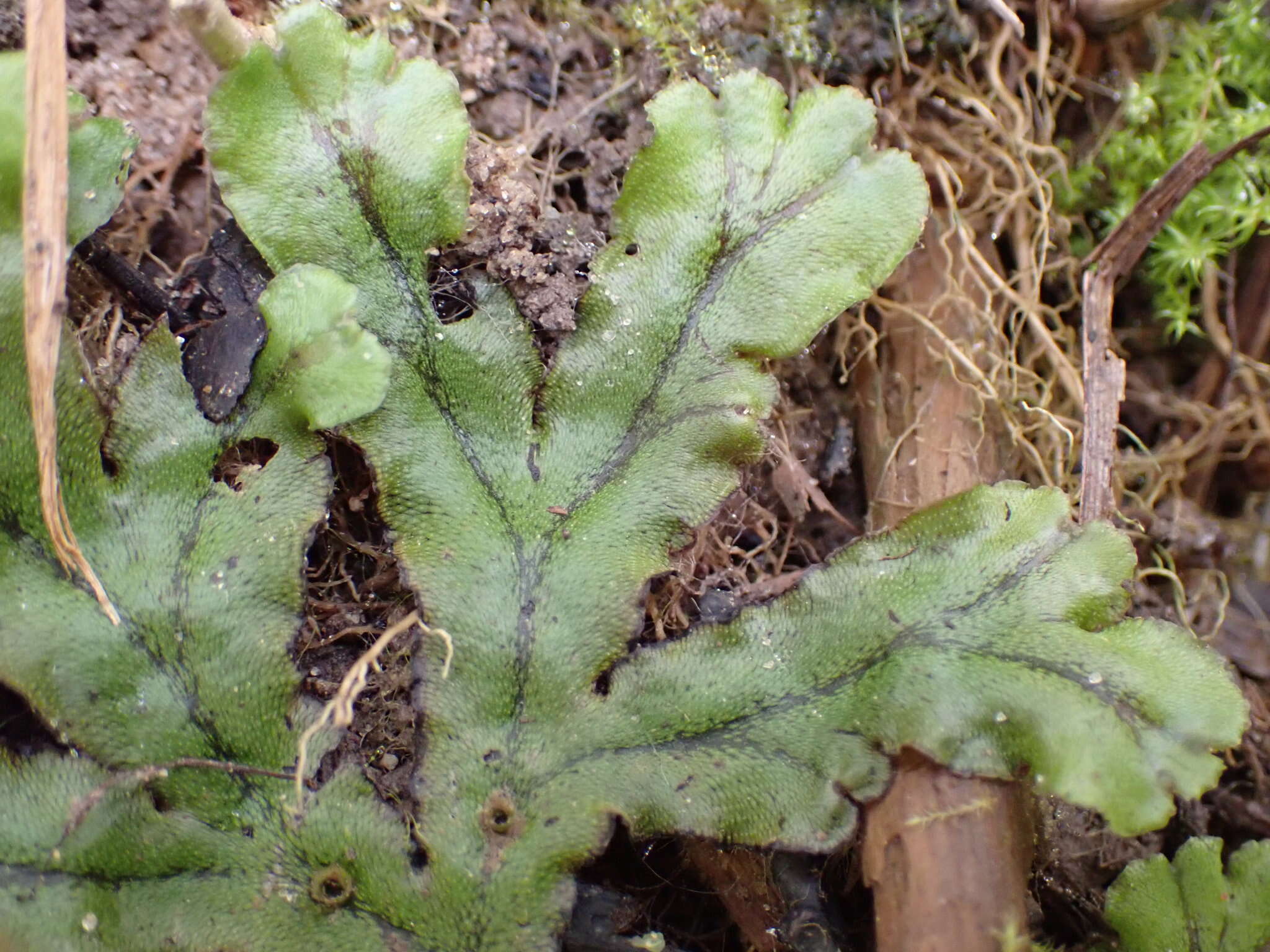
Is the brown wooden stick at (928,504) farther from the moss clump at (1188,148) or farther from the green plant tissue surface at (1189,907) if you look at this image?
the moss clump at (1188,148)

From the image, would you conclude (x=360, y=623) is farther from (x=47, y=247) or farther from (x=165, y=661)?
(x=47, y=247)

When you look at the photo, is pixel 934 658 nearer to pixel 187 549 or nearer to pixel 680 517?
pixel 680 517

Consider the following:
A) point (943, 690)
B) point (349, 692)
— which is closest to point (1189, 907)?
point (943, 690)

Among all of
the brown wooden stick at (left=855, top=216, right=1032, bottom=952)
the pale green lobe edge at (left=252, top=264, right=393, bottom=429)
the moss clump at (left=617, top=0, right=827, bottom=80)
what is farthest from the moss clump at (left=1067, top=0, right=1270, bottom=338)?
the pale green lobe edge at (left=252, top=264, right=393, bottom=429)

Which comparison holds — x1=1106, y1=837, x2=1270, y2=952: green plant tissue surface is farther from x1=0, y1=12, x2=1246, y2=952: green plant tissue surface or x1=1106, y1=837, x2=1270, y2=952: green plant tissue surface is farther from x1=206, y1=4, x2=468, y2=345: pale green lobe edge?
x1=206, y1=4, x2=468, y2=345: pale green lobe edge

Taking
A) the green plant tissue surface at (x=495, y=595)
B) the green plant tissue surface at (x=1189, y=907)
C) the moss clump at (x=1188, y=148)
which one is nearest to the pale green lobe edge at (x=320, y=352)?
the green plant tissue surface at (x=495, y=595)

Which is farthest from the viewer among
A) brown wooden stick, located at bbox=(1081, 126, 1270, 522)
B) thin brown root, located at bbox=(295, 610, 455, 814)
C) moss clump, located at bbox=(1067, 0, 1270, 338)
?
moss clump, located at bbox=(1067, 0, 1270, 338)
